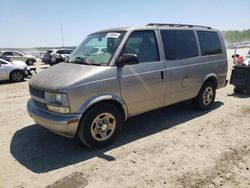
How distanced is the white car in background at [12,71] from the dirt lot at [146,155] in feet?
25.1

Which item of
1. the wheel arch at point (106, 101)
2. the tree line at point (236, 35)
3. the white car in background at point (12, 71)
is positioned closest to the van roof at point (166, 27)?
the wheel arch at point (106, 101)

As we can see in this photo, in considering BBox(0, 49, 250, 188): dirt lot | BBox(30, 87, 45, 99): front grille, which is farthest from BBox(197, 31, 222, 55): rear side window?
BBox(30, 87, 45, 99): front grille

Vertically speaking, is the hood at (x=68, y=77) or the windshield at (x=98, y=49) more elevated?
the windshield at (x=98, y=49)

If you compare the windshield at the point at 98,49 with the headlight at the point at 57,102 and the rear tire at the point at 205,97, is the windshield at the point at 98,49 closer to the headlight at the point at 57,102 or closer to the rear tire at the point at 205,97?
the headlight at the point at 57,102

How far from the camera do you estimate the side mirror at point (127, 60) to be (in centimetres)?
441

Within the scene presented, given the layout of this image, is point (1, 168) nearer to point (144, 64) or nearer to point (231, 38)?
point (144, 64)

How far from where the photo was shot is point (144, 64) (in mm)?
4895

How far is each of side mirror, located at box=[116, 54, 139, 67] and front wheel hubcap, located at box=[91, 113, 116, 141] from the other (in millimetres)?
932

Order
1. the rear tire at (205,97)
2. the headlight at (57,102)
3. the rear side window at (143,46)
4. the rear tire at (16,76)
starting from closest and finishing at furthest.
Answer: the headlight at (57,102), the rear side window at (143,46), the rear tire at (205,97), the rear tire at (16,76)

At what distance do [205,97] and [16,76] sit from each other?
10354 mm

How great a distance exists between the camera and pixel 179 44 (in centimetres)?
562

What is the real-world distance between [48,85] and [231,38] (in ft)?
320

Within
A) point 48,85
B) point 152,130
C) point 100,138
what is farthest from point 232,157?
point 48,85

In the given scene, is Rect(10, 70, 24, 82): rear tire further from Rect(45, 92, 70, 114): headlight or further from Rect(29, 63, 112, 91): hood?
Rect(45, 92, 70, 114): headlight
